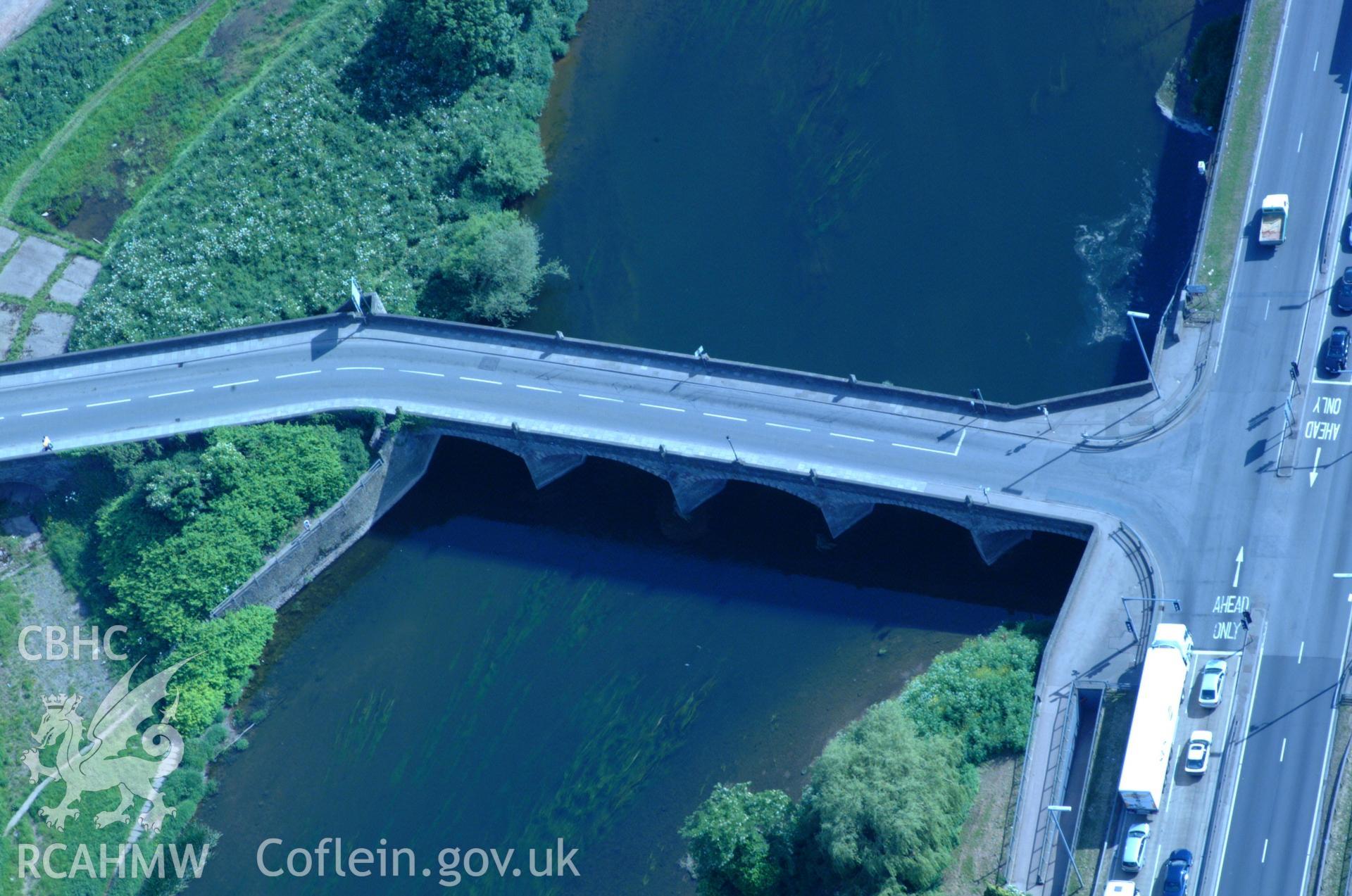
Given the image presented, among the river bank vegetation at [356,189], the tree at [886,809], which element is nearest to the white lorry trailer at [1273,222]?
the tree at [886,809]

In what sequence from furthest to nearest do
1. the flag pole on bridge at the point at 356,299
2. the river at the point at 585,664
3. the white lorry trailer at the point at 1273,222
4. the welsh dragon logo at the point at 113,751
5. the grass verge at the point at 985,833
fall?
the flag pole on bridge at the point at 356,299 → the white lorry trailer at the point at 1273,222 → the welsh dragon logo at the point at 113,751 → the river at the point at 585,664 → the grass verge at the point at 985,833

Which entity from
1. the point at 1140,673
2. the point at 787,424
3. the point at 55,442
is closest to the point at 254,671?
the point at 55,442

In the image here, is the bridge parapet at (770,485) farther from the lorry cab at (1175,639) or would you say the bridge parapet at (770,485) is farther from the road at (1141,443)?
the lorry cab at (1175,639)

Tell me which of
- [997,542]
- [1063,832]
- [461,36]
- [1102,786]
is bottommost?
[1063,832]

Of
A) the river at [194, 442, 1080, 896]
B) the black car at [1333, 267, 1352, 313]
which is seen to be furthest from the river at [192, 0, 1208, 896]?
the black car at [1333, 267, 1352, 313]

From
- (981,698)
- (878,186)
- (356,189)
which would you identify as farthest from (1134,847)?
(356,189)

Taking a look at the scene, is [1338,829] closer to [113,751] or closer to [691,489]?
[691,489]
